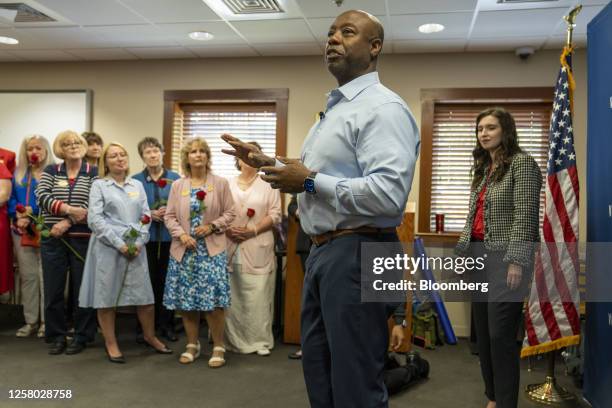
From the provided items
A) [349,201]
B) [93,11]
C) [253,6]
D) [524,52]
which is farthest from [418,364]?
[93,11]

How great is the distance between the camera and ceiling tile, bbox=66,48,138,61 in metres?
4.84

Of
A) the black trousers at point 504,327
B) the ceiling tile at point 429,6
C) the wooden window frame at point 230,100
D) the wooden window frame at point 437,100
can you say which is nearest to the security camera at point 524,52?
the wooden window frame at point 437,100

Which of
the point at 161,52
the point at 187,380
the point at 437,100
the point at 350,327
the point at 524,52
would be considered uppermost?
the point at 161,52

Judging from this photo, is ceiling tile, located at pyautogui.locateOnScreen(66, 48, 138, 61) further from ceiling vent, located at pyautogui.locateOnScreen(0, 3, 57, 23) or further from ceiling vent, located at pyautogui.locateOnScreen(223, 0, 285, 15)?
ceiling vent, located at pyautogui.locateOnScreen(223, 0, 285, 15)

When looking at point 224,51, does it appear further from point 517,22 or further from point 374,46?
point 374,46

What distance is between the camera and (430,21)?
3828 mm

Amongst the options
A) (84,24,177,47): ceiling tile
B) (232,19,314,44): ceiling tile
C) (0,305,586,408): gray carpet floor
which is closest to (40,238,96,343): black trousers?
(0,305,586,408): gray carpet floor

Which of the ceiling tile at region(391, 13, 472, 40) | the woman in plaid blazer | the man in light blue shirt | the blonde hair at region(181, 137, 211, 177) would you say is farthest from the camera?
the ceiling tile at region(391, 13, 472, 40)

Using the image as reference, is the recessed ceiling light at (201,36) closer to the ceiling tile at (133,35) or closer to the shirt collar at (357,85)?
the ceiling tile at (133,35)

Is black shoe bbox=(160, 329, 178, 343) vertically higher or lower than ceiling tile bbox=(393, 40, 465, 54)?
lower

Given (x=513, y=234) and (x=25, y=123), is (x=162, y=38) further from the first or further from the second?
(x=513, y=234)

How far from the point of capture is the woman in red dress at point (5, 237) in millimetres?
3775

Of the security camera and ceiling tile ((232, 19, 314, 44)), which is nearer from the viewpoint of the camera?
ceiling tile ((232, 19, 314, 44))

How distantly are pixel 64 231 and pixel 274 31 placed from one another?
7.34 feet
